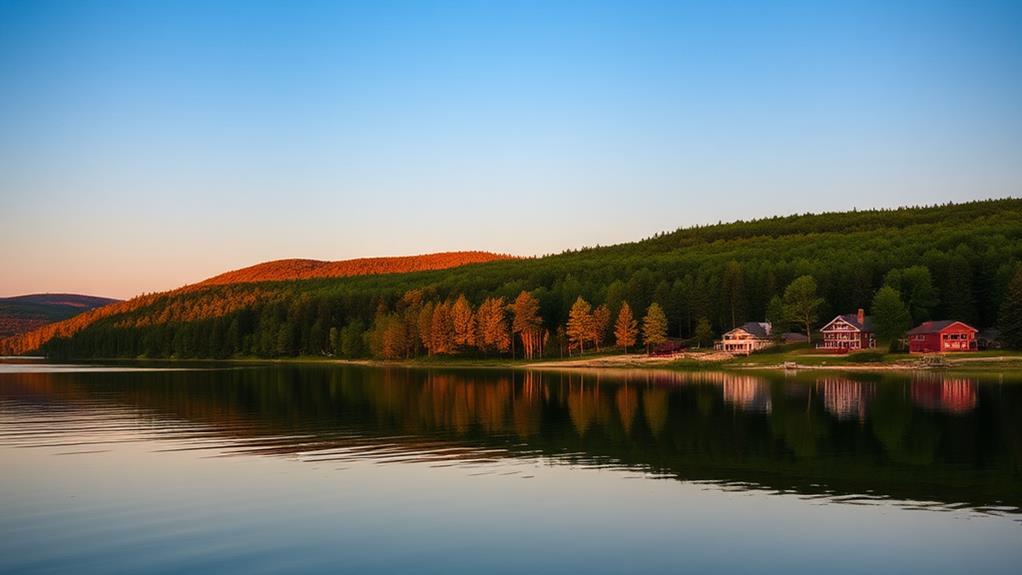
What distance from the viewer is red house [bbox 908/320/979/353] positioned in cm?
12825

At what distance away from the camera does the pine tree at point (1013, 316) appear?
120m

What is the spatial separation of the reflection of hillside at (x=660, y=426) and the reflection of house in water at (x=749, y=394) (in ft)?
0.58

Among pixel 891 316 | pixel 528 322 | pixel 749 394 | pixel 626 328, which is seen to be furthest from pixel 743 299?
pixel 749 394

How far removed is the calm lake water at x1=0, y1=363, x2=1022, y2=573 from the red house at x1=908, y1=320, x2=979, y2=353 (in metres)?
70.6

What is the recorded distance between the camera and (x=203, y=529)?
2523 centimetres

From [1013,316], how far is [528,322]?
82.2 metres

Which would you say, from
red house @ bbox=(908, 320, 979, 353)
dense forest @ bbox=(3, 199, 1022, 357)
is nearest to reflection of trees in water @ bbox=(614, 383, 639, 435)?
red house @ bbox=(908, 320, 979, 353)

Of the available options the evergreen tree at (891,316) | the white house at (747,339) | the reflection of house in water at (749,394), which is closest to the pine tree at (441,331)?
the white house at (747,339)

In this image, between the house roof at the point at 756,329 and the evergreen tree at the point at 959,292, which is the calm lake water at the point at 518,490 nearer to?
the house roof at the point at 756,329

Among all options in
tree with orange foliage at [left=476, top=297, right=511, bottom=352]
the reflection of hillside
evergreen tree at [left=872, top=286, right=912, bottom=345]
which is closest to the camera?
the reflection of hillside

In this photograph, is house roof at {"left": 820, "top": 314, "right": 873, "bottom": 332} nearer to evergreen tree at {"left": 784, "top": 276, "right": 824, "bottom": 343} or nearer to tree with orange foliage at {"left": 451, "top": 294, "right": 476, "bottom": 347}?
evergreen tree at {"left": 784, "top": 276, "right": 824, "bottom": 343}

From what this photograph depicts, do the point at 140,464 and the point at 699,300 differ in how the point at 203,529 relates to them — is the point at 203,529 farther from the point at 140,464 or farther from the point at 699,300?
the point at 699,300

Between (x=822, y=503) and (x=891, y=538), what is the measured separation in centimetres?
439

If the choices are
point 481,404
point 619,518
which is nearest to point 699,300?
point 481,404
